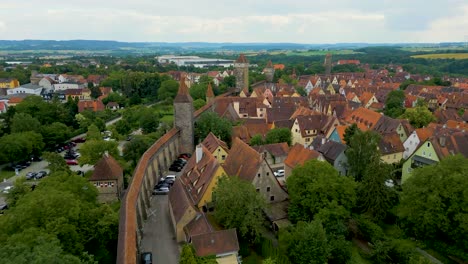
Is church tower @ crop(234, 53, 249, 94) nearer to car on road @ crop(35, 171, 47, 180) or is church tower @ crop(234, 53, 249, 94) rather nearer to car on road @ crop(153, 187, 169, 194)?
car on road @ crop(35, 171, 47, 180)

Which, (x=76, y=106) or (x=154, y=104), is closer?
(x=76, y=106)

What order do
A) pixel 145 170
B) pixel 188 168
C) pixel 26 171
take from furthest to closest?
pixel 26 171 → pixel 188 168 → pixel 145 170

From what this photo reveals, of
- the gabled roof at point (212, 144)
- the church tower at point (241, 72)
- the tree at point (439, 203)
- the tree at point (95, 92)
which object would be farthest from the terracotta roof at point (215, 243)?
the tree at point (95, 92)

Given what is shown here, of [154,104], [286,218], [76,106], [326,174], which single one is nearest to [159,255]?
[286,218]

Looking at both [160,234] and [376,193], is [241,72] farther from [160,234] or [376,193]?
[160,234]

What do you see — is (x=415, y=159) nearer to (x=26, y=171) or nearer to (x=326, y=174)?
(x=326, y=174)

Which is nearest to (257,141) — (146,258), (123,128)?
(146,258)

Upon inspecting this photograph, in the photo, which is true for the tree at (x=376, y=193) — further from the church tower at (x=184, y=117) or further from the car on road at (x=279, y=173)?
the church tower at (x=184, y=117)
